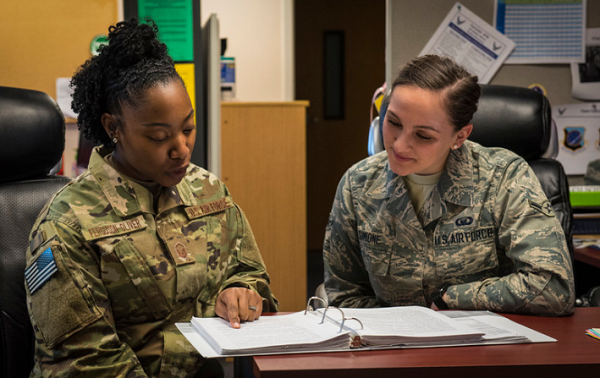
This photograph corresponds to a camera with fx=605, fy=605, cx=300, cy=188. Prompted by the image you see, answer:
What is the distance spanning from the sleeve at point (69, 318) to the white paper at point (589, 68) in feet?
6.21

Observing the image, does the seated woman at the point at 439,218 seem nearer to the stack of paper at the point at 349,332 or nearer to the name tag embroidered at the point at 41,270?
the stack of paper at the point at 349,332

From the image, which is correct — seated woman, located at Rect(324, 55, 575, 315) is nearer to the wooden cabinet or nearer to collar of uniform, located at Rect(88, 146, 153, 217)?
collar of uniform, located at Rect(88, 146, 153, 217)

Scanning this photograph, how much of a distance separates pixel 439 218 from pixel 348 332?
0.52 meters

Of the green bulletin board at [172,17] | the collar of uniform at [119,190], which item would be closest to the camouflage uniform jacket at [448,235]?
the collar of uniform at [119,190]

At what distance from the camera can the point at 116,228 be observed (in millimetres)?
1115

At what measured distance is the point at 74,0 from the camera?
3752 mm

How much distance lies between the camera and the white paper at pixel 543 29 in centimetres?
219

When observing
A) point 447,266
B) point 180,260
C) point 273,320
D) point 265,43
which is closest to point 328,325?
point 273,320

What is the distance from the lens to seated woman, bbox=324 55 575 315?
4.08 feet

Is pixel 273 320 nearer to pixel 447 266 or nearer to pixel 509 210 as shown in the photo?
pixel 447 266

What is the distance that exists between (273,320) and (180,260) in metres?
0.23

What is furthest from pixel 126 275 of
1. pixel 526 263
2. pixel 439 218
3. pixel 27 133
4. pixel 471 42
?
pixel 471 42

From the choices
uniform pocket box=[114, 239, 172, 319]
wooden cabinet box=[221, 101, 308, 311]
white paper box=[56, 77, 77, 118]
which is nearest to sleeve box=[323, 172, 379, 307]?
uniform pocket box=[114, 239, 172, 319]

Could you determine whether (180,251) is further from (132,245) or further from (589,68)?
(589,68)
